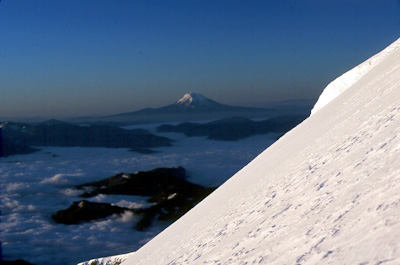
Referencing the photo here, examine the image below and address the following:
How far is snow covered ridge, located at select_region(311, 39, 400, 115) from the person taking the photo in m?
15.0

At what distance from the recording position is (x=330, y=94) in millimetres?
17953

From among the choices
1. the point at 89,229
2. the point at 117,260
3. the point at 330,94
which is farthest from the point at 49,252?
the point at 330,94

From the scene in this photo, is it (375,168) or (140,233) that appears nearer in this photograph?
(375,168)

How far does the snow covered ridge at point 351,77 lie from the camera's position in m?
15.0

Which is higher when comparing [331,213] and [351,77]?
[351,77]

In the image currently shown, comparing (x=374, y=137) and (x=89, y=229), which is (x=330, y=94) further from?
(x=89, y=229)

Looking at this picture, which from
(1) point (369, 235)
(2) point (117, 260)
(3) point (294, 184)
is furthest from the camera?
(2) point (117, 260)

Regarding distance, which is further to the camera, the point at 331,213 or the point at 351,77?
the point at 351,77

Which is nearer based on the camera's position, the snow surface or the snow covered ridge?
the snow surface

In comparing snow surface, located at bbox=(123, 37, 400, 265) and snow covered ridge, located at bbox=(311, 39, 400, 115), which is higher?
snow covered ridge, located at bbox=(311, 39, 400, 115)

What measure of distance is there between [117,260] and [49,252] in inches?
6938

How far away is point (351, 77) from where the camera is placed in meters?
16.5

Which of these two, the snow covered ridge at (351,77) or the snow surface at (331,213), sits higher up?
the snow covered ridge at (351,77)

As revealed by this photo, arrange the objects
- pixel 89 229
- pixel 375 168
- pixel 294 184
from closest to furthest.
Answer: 1. pixel 375 168
2. pixel 294 184
3. pixel 89 229
